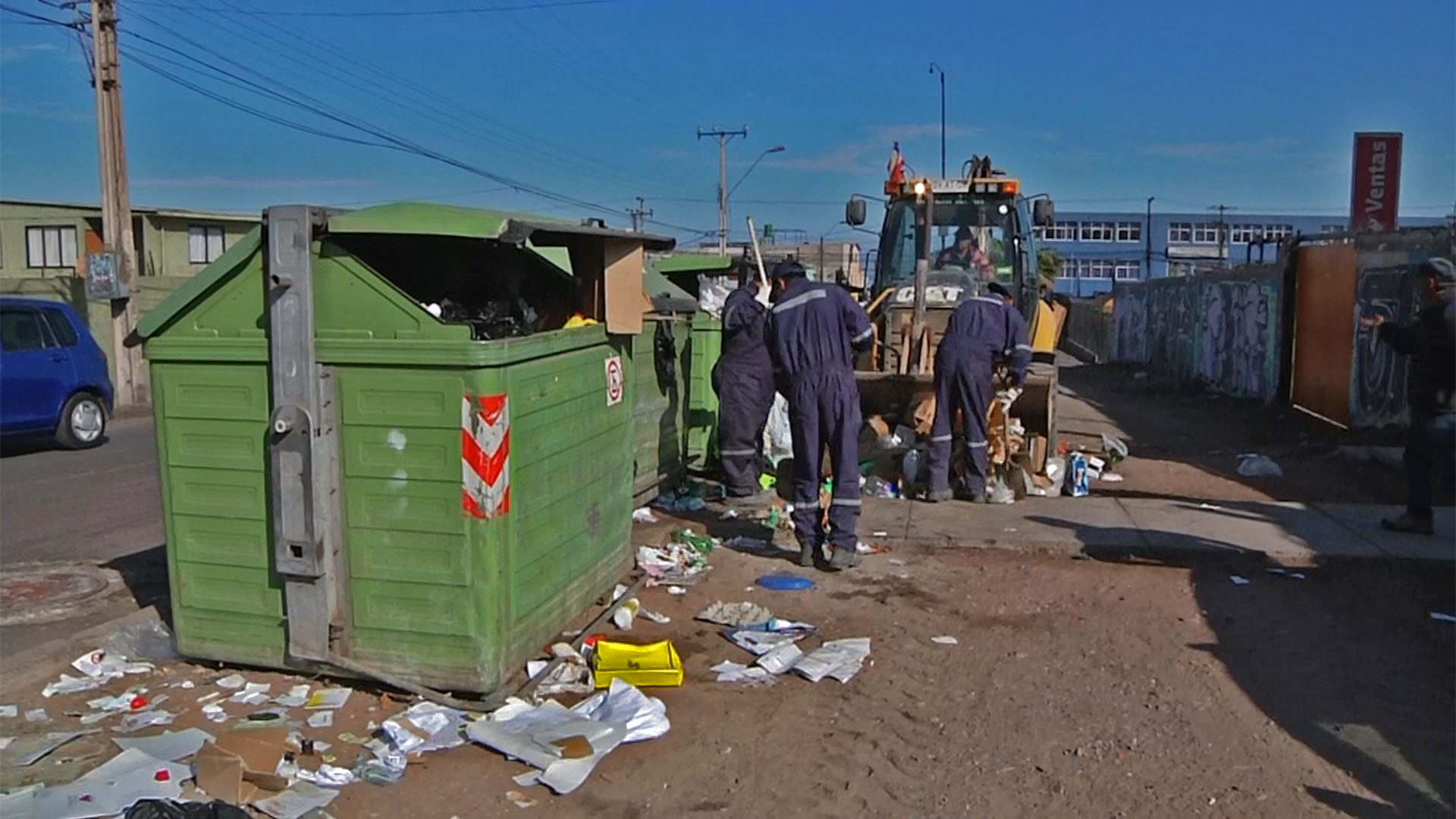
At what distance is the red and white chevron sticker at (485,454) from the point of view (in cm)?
438

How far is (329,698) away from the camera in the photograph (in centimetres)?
468

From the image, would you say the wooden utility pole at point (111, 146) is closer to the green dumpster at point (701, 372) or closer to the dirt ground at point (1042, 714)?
the green dumpster at point (701, 372)

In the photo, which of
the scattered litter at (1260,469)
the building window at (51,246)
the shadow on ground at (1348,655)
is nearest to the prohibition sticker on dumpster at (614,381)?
the shadow on ground at (1348,655)

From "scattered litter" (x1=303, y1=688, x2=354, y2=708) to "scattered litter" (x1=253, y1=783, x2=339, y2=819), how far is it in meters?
0.70

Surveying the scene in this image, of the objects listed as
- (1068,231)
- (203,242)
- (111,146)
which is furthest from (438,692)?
(1068,231)

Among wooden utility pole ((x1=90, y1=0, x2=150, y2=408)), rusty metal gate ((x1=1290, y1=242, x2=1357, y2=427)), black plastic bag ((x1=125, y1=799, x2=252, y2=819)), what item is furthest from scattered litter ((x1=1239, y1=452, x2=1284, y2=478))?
wooden utility pole ((x1=90, y1=0, x2=150, y2=408))

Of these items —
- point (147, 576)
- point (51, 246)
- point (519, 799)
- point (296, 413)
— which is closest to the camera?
point (519, 799)

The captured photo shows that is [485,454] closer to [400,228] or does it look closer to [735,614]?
[400,228]

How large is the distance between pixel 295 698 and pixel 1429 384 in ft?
22.4

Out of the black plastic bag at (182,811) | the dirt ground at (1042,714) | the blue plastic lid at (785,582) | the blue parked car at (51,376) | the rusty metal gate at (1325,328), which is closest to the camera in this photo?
the black plastic bag at (182,811)

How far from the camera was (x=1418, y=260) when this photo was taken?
1163 cm

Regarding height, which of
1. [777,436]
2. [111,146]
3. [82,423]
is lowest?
[82,423]

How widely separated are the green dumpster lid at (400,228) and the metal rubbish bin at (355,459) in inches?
0.4

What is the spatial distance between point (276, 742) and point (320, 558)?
2.49 ft
